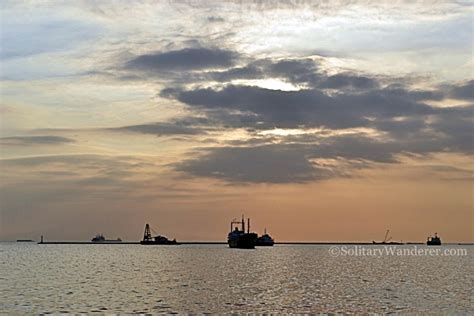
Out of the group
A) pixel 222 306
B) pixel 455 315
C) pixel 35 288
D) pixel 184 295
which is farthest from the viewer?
pixel 35 288

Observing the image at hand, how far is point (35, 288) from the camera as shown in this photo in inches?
4008

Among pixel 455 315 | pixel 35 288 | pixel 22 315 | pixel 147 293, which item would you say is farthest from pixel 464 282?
pixel 22 315

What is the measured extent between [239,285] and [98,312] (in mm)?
42986

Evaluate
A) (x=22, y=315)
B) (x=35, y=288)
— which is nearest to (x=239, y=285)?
(x=35, y=288)

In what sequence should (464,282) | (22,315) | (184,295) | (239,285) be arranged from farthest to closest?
1. (464,282)
2. (239,285)
3. (184,295)
4. (22,315)

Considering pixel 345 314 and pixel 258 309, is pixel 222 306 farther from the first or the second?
pixel 345 314

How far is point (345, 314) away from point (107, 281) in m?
53.3

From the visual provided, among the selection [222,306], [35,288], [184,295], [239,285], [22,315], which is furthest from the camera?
[239,285]

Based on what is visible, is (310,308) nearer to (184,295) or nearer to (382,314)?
(382,314)

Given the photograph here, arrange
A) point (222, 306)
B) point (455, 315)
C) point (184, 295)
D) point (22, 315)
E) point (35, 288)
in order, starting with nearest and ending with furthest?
1. point (22, 315)
2. point (455, 315)
3. point (222, 306)
4. point (184, 295)
5. point (35, 288)

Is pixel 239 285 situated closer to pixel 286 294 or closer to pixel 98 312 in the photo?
pixel 286 294

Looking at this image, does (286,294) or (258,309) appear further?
(286,294)

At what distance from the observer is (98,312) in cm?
7144

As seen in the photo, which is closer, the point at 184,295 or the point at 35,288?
the point at 184,295
